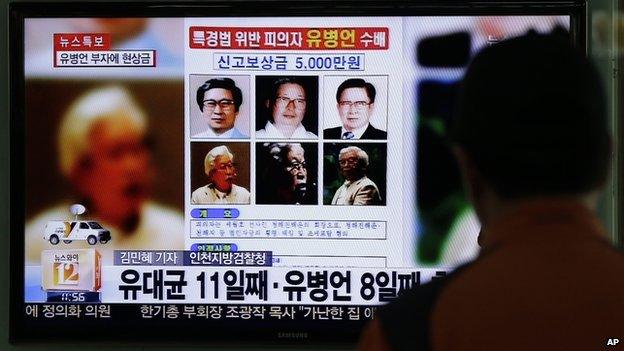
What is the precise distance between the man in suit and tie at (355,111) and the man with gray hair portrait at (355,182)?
4cm

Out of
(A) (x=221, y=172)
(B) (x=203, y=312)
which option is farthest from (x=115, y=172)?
(B) (x=203, y=312)

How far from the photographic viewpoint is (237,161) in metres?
2.34

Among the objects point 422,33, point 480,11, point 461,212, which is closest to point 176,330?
point 461,212

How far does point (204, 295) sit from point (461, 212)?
709mm

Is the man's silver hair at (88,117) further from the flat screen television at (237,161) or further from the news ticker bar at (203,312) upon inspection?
the news ticker bar at (203,312)

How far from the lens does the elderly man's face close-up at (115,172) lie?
2355 mm

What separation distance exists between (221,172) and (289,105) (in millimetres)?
252

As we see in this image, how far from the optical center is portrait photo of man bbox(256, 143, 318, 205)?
233 centimetres

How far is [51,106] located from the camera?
237 centimetres

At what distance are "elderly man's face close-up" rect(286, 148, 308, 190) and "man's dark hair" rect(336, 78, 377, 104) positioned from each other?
18 cm

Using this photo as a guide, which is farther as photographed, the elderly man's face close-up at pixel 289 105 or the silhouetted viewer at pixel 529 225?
the elderly man's face close-up at pixel 289 105

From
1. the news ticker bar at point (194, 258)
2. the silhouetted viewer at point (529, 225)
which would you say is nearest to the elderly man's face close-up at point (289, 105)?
the news ticker bar at point (194, 258)

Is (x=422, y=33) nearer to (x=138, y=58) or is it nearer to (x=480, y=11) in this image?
(x=480, y=11)

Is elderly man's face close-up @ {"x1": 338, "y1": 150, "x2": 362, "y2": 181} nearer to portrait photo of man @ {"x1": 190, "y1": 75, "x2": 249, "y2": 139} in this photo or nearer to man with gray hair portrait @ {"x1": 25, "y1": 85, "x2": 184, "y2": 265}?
portrait photo of man @ {"x1": 190, "y1": 75, "x2": 249, "y2": 139}
